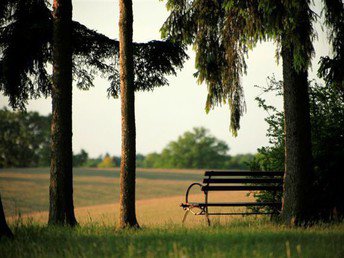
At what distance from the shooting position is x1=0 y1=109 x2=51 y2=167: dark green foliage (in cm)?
5603

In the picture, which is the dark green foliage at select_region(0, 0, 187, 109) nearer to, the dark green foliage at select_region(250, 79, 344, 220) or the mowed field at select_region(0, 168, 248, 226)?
the dark green foliage at select_region(250, 79, 344, 220)

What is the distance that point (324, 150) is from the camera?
10820 mm

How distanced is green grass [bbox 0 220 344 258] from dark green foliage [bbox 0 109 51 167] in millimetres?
50505

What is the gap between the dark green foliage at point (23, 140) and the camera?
56.0m

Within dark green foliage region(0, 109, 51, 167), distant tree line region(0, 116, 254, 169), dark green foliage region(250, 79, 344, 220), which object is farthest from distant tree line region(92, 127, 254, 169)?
dark green foliage region(250, 79, 344, 220)

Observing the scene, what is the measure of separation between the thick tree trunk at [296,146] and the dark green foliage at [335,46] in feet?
2.55

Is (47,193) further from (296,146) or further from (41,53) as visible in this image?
(296,146)

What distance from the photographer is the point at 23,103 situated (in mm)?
11492

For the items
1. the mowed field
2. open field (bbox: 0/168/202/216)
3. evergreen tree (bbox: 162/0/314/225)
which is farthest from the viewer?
open field (bbox: 0/168/202/216)

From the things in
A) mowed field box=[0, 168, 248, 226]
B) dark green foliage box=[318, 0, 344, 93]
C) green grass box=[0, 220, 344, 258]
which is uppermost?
dark green foliage box=[318, 0, 344, 93]

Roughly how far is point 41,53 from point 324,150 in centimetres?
737

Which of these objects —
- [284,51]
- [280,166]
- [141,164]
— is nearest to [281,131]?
[280,166]

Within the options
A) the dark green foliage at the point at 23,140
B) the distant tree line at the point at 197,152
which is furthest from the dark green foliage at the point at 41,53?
the distant tree line at the point at 197,152

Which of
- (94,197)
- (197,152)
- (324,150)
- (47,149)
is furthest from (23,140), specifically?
(324,150)
